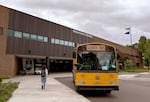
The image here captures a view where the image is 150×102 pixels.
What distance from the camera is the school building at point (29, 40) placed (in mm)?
29859

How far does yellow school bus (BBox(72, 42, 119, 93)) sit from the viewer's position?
12.0m

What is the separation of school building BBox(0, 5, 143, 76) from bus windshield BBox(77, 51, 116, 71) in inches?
776

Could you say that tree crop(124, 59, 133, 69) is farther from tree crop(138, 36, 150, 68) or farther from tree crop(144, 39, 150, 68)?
tree crop(138, 36, 150, 68)

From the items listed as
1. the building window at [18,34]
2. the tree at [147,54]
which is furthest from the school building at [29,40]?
the tree at [147,54]

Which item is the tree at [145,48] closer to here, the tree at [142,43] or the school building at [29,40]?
the tree at [142,43]

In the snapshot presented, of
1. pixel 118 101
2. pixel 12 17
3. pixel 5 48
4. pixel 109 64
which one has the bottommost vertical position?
pixel 118 101

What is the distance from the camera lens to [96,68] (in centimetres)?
1224

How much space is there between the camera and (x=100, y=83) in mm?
12039

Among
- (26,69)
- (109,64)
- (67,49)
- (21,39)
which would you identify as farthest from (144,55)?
(109,64)

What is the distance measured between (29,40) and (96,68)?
23.5 metres

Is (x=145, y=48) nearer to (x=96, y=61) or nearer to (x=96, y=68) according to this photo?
(x=96, y=61)

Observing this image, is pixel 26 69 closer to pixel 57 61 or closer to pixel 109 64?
pixel 57 61

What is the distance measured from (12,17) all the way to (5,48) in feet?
16.3

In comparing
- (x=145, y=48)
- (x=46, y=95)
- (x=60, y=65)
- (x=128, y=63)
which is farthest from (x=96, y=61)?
(x=145, y=48)
